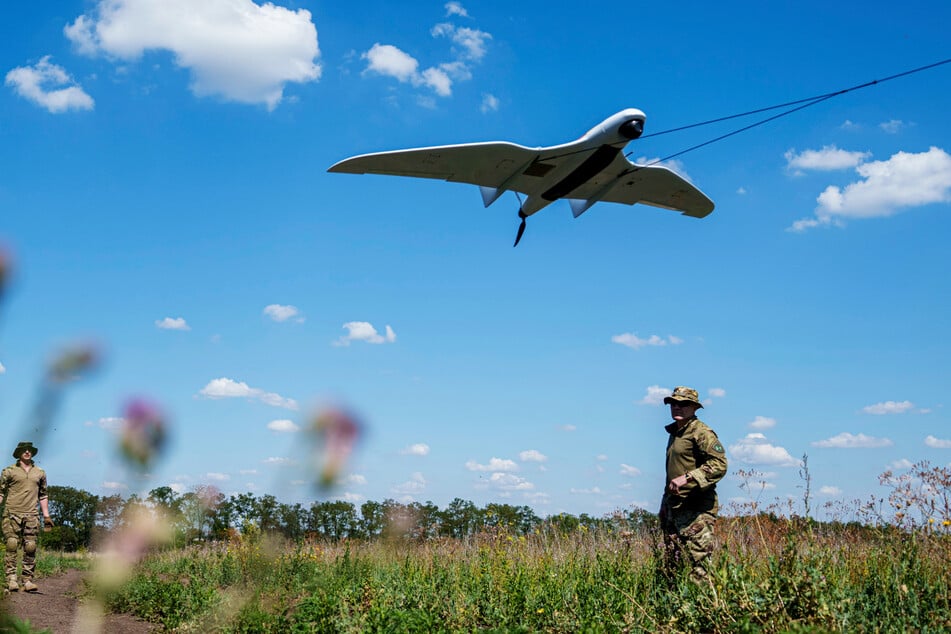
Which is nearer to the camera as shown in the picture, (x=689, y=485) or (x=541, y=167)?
(x=689, y=485)

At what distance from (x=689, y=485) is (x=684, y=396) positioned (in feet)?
2.84

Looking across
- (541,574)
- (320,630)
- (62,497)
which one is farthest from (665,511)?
(62,497)

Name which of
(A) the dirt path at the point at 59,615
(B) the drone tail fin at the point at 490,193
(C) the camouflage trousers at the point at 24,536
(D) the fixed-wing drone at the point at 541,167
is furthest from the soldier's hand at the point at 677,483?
(C) the camouflage trousers at the point at 24,536

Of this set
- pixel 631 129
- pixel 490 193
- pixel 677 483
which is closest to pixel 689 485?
pixel 677 483

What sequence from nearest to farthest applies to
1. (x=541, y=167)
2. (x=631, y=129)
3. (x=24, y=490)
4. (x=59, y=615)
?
(x=59, y=615) → (x=24, y=490) → (x=631, y=129) → (x=541, y=167)

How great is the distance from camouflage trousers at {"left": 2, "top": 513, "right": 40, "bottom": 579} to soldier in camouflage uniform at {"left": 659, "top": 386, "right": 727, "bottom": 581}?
8.52 meters

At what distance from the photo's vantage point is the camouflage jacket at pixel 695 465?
6000 millimetres

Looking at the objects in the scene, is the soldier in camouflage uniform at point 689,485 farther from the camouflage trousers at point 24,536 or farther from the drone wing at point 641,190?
the camouflage trousers at point 24,536

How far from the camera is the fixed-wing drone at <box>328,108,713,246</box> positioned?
438 inches

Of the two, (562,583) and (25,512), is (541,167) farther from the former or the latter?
(25,512)

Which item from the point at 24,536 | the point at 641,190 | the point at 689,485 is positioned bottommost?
the point at 24,536

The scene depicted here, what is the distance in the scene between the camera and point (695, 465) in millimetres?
6293

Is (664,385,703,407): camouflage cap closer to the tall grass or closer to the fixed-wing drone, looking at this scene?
the tall grass

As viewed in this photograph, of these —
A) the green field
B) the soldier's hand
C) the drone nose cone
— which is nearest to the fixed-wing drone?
the drone nose cone
